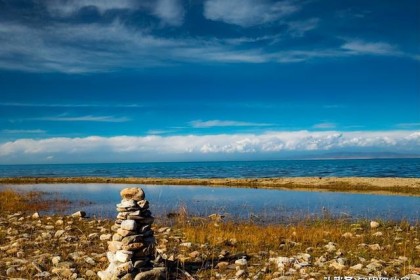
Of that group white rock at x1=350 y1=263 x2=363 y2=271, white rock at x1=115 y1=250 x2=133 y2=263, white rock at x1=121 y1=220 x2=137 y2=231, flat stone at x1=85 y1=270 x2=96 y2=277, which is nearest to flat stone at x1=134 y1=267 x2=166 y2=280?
white rock at x1=115 y1=250 x2=133 y2=263

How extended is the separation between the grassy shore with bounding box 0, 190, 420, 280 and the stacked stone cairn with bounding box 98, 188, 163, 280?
2.74ft

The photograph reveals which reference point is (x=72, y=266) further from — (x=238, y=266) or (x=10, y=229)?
(x=10, y=229)

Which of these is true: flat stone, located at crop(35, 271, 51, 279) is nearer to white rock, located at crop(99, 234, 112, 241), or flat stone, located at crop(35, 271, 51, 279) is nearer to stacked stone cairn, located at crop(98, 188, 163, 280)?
stacked stone cairn, located at crop(98, 188, 163, 280)

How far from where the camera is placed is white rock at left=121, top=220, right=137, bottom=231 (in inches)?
465

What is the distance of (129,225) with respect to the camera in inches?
465

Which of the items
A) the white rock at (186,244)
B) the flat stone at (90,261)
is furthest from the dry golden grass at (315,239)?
the flat stone at (90,261)

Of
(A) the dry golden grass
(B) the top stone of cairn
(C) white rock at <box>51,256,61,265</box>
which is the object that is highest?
(B) the top stone of cairn

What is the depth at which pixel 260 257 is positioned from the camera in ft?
48.8

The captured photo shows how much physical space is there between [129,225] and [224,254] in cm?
458

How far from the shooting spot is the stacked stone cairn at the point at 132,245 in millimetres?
11453

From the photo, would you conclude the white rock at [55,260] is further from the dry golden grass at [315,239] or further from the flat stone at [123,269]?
the dry golden grass at [315,239]

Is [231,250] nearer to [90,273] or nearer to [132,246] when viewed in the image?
[132,246]

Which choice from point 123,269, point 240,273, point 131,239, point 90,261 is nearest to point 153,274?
point 123,269

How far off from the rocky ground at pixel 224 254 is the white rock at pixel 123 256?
1082 millimetres
